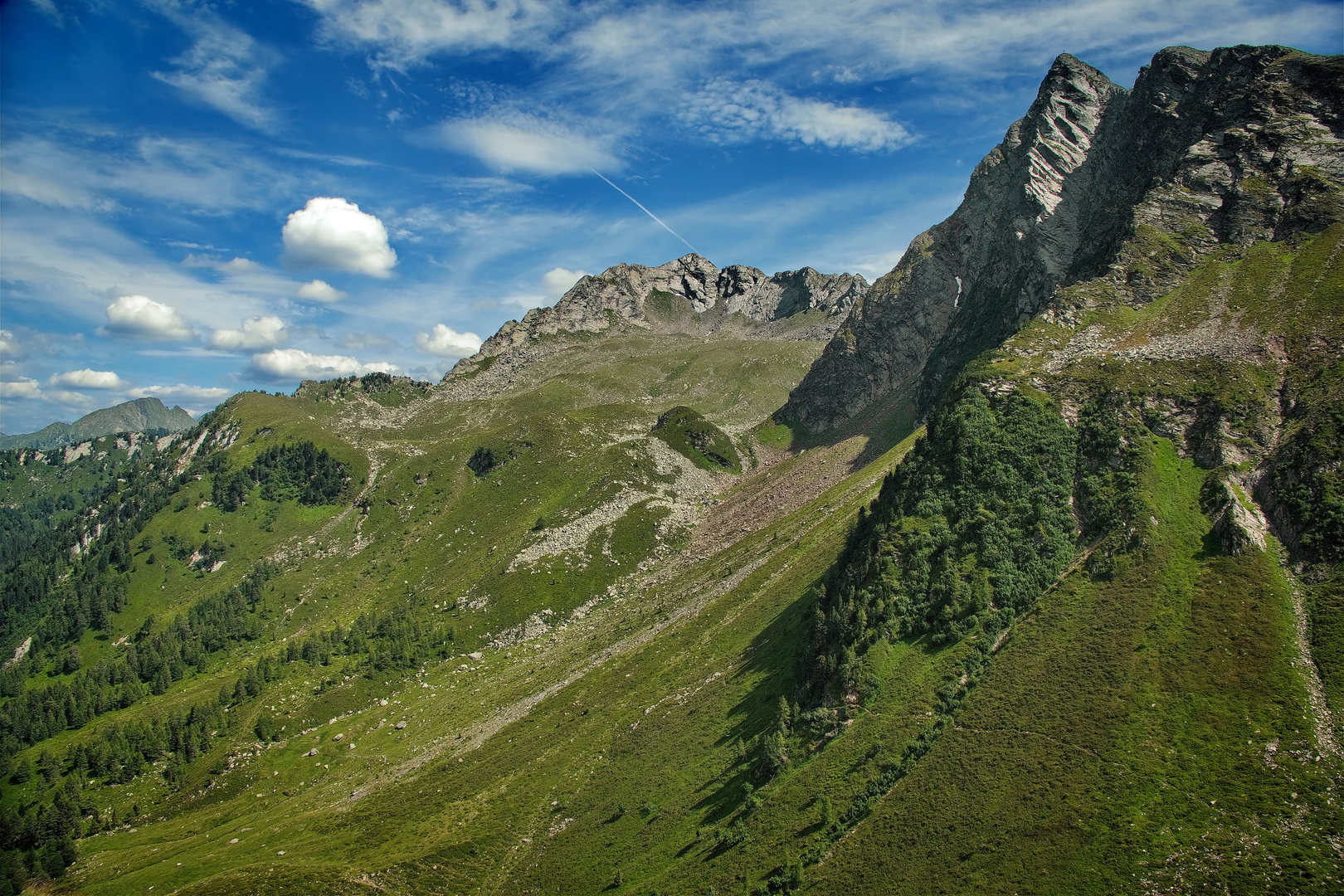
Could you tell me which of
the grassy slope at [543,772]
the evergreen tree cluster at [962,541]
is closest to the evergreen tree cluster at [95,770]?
the grassy slope at [543,772]

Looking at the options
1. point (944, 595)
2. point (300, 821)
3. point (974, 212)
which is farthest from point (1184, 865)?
point (974, 212)

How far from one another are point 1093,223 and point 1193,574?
79233 millimetres

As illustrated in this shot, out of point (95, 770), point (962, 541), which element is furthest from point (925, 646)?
point (95, 770)

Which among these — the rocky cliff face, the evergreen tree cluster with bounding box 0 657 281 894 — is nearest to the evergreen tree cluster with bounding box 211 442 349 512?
the evergreen tree cluster with bounding box 0 657 281 894

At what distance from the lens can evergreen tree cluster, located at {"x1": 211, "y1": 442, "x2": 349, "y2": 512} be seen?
579 feet

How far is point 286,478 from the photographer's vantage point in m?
183

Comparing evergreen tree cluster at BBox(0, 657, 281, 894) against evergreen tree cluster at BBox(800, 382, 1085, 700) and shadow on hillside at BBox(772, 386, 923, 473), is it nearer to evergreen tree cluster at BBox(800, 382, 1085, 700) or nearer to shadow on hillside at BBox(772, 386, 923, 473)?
evergreen tree cluster at BBox(800, 382, 1085, 700)

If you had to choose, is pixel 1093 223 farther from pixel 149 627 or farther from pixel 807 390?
pixel 149 627

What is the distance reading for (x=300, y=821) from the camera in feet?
222

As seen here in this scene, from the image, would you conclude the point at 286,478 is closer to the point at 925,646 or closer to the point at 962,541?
the point at 925,646

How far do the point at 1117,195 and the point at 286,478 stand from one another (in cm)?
21162

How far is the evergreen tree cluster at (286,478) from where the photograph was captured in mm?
176500

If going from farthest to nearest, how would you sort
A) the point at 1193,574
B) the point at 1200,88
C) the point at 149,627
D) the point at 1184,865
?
the point at 149,627
the point at 1200,88
the point at 1193,574
the point at 1184,865

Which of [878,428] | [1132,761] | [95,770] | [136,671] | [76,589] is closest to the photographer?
[1132,761]
